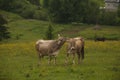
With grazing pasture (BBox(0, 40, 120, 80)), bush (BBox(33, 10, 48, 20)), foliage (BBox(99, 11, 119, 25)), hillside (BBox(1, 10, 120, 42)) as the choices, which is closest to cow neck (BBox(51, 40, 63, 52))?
grazing pasture (BBox(0, 40, 120, 80))

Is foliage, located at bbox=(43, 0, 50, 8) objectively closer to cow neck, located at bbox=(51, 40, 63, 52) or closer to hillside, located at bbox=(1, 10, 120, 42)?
hillside, located at bbox=(1, 10, 120, 42)

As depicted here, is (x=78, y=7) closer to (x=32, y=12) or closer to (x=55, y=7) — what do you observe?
(x=55, y=7)

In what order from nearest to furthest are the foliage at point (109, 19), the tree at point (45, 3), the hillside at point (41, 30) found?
1. the hillside at point (41, 30)
2. the foliage at point (109, 19)
3. the tree at point (45, 3)

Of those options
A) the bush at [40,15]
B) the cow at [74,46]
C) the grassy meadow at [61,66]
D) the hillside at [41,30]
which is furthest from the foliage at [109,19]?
the cow at [74,46]

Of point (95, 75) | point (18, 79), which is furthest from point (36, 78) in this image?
point (95, 75)

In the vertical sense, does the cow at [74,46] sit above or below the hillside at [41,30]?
above

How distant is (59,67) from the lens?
93.2ft

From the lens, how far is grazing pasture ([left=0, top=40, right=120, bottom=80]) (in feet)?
83.8

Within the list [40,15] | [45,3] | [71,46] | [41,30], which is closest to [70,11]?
[45,3]

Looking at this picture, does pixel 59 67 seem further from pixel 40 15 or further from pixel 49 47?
pixel 40 15

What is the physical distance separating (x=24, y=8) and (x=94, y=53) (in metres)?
88.0

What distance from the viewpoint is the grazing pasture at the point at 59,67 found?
2555 cm

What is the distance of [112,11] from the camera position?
12594 centimetres

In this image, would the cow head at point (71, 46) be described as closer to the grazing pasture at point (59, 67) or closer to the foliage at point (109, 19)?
the grazing pasture at point (59, 67)
